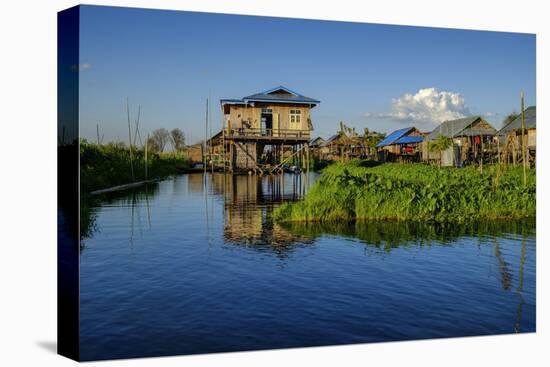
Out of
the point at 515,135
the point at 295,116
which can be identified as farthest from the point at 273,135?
the point at 515,135

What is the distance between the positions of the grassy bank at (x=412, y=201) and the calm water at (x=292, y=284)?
504mm

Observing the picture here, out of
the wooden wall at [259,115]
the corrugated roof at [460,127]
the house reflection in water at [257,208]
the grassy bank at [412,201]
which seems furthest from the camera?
the wooden wall at [259,115]

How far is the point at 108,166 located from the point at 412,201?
872 cm

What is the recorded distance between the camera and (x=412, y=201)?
9.69 m

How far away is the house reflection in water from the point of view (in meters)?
7.81

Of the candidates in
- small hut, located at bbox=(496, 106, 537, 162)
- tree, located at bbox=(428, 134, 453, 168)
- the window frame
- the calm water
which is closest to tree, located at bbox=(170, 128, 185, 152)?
the window frame

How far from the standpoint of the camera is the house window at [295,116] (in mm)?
12064

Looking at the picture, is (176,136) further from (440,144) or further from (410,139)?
(440,144)

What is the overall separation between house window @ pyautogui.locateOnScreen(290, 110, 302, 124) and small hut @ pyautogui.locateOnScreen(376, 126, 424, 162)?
14.0 feet

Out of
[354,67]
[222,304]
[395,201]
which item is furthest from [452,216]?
[222,304]

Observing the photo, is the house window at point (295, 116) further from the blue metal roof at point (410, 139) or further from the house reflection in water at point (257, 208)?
the blue metal roof at point (410, 139)

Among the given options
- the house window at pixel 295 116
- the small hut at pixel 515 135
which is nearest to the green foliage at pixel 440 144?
the small hut at pixel 515 135

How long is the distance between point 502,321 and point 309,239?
3236 mm

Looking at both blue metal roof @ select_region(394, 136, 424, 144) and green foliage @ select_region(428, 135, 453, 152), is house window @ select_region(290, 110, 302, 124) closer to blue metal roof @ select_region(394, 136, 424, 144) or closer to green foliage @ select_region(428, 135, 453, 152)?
green foliage @ select_region(428, 135, 453, 152)
